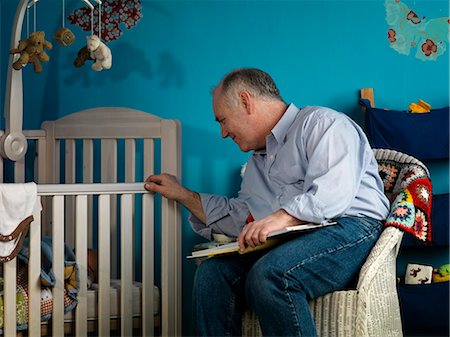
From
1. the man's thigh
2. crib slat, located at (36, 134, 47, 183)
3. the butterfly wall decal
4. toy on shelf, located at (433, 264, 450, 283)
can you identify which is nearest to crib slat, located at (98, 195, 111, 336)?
the man's thigh

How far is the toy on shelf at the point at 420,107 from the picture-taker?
269 centimetres

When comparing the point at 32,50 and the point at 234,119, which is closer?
the point at 234,119

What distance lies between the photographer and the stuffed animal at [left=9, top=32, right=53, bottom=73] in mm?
2398

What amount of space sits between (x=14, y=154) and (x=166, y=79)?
0.69 m

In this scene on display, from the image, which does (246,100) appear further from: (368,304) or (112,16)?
(112,16)

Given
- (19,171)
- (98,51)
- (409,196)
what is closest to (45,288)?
(19,171)

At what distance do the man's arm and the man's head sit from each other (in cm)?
24

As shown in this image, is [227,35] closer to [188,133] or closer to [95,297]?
[188,133]

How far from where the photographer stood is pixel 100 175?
2.90 metres

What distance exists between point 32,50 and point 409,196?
1241mm

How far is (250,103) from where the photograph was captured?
6.77 feet

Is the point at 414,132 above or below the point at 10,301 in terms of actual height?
above

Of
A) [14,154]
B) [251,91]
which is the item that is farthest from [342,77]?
[14,154]

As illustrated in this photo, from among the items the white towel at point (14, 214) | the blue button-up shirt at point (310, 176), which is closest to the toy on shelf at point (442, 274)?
the blue button-up shirt at point (310, 176)
